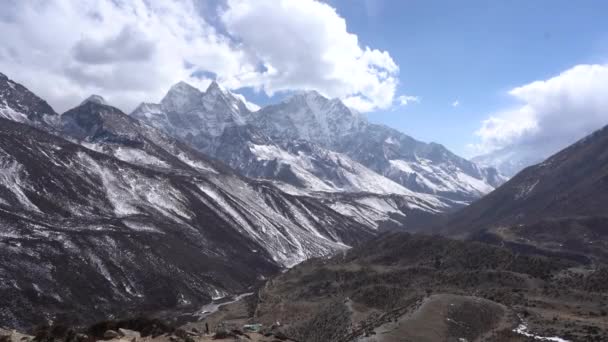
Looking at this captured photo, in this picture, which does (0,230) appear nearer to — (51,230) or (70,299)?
(51,230)

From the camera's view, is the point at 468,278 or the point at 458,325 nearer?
the point at 458,325

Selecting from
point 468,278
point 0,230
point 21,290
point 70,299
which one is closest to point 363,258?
point 468,278

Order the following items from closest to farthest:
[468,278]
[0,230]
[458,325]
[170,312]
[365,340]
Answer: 1. [365,340]
2. [458,325]
3. [468,278]
4. [170,312]
5. [0,230]

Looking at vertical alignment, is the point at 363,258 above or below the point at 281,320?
above

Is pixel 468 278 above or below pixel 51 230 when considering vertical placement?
below

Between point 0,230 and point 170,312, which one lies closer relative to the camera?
point 170,312

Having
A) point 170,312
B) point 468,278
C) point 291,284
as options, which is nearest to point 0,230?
point 170,312

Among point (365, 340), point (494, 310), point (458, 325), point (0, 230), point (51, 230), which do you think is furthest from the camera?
point (51, 230)

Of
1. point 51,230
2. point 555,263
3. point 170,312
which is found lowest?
point 170,312

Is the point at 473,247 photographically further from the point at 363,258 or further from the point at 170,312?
the point at 170,312
